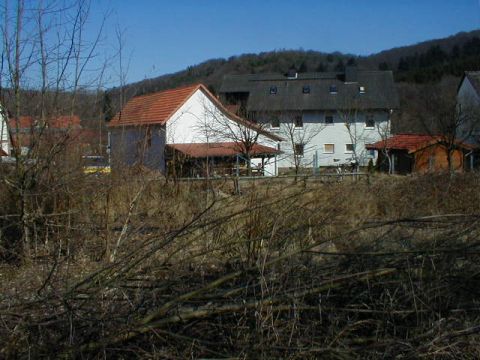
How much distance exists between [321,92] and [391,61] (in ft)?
187

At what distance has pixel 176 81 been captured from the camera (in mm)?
52688

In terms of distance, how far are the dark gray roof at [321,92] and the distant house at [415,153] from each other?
20.0 m

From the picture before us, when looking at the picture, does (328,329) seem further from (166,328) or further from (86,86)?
(86,86)

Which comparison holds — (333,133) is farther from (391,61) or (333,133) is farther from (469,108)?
(391,61)

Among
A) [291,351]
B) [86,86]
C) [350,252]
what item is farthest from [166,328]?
[86,86]

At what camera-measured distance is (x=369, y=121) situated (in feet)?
176

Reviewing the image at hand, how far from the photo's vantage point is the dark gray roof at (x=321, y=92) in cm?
5416

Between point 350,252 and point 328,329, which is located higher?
point 350,252

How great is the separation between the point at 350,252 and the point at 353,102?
49.6m

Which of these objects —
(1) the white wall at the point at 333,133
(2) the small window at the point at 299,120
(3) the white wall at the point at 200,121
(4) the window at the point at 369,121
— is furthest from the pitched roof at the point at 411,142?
(2) the small window at the point at 299,120

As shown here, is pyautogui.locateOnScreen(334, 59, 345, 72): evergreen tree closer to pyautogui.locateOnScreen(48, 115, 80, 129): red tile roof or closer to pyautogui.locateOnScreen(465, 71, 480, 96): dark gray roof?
pyautogui.locateOnScreen(465, 71, 480, 96): dark gray roof

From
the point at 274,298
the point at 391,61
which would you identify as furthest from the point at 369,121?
the point at 391,61

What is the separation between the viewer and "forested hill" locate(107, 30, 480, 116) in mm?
80312

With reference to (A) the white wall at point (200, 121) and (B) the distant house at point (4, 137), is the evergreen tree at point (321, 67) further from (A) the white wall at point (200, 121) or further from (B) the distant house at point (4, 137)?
(B) the distant house at point (4, 137)
